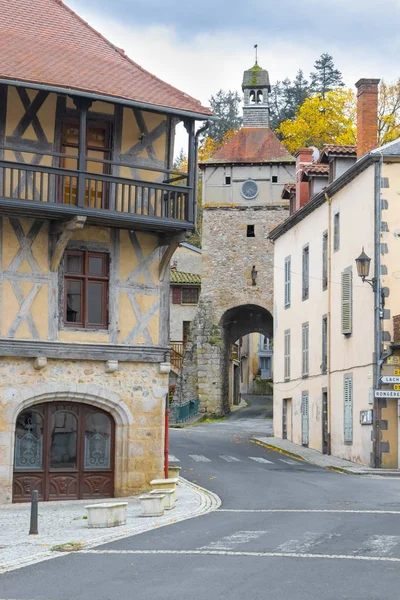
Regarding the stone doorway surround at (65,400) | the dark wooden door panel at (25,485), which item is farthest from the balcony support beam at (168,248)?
the dark wooden door panel at (25,485)

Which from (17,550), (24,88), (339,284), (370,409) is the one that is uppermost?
(24,88)

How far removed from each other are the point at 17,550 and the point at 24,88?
9.82m

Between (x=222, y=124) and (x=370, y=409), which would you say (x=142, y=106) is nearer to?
(x=370, y=409)

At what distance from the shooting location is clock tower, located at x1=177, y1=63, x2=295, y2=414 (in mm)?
53156

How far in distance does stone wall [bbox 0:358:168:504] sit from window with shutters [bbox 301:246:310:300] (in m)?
15.1

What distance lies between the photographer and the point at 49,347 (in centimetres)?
2075

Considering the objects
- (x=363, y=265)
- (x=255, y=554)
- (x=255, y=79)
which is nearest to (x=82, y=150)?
(x=255, y=554)

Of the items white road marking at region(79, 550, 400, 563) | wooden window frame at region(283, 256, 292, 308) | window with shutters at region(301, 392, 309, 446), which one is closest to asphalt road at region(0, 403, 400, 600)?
white road marking at region(79, 550, 400, 563)

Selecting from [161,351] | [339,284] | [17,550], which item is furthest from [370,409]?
[17,550]

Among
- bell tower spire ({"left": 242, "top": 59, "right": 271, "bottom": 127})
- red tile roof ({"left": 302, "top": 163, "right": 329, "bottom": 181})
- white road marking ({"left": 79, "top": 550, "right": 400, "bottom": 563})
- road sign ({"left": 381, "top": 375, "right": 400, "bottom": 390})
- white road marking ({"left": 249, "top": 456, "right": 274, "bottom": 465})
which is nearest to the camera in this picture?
white road marking ({"left": 79, "top": 550, "right": 400, "bottom": 563})

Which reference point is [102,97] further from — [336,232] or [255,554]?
[336,232]

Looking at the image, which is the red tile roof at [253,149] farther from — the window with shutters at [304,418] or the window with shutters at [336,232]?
the window with shutters at [336,232]

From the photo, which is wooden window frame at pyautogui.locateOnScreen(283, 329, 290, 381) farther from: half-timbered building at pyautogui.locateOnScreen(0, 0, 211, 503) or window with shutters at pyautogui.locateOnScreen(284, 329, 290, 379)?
half-timbered building at pyautogui.locateOnScreen(0, 0, 211, 503)

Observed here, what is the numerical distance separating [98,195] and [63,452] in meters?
5.01
